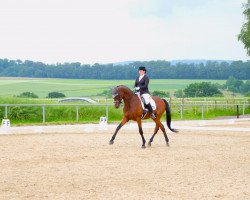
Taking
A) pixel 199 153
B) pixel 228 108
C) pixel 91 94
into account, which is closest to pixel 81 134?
pixel 199 153

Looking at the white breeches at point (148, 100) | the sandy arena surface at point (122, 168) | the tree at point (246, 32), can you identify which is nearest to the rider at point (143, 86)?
the white breeches at point (148, 100)

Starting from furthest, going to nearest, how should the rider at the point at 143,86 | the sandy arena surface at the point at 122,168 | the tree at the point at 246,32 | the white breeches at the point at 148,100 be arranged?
the tree at the point at 246,32 → the white breeches at the point at 148,100 → the rider at the point at 143,86 → the sandy arena surface at the point at 122,168

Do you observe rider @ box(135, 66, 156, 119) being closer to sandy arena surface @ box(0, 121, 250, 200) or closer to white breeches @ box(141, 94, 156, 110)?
white breeches @ box(141, 94, 156, 110)

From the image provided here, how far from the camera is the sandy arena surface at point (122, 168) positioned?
1087 centimetres

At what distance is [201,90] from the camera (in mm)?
74688

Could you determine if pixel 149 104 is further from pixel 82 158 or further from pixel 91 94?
pixel 91 94

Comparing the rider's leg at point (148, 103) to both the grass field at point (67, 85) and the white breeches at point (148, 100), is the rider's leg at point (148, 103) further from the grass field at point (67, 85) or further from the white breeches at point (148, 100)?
the grass field at point (67, 85)

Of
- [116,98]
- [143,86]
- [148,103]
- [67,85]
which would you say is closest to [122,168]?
[116,98]

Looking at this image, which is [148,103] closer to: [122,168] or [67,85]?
[122,168]

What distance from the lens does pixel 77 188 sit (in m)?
11.2

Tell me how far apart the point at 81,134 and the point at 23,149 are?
6.64m

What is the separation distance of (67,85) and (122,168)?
229 feet

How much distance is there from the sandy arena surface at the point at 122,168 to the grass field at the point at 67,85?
48475mm

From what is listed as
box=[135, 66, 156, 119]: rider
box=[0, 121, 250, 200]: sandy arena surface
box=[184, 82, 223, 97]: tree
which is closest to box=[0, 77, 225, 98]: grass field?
box=[184, 82, 223, 97]: tree
